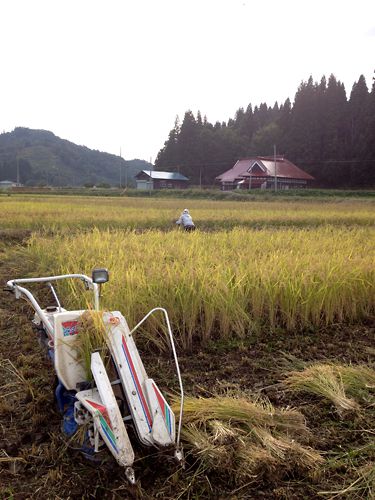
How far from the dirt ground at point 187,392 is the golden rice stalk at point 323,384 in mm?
50

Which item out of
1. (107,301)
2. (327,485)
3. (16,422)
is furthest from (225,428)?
(107,301)

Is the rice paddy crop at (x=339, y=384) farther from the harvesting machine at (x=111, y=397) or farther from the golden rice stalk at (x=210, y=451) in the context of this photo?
the harvesting machine at (x=111, y=397)

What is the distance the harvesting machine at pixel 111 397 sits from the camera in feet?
4.49

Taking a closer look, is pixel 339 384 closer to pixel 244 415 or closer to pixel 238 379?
pixel 238 379

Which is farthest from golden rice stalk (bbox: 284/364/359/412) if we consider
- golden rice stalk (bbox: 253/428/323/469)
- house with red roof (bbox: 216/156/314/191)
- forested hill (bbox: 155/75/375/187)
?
house with red roof (bbox: 216/156/314/191)

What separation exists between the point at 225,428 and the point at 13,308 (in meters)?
2.55

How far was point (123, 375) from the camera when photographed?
152 cm

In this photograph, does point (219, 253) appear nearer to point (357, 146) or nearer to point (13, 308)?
point (13, 308)

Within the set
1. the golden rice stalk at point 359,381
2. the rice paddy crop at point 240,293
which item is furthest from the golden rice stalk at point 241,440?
the rice paddy crop at point 240,293

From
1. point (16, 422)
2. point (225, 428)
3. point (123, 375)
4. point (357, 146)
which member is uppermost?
point (357, 146)

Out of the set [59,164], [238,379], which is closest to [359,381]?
[238,379]

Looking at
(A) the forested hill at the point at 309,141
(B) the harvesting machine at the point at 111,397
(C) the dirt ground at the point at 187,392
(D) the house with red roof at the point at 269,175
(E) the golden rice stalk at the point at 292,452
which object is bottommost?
(C) the dirt ground at the point at 187,392

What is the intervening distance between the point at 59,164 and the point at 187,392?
7638cm

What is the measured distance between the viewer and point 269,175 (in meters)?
33.0
